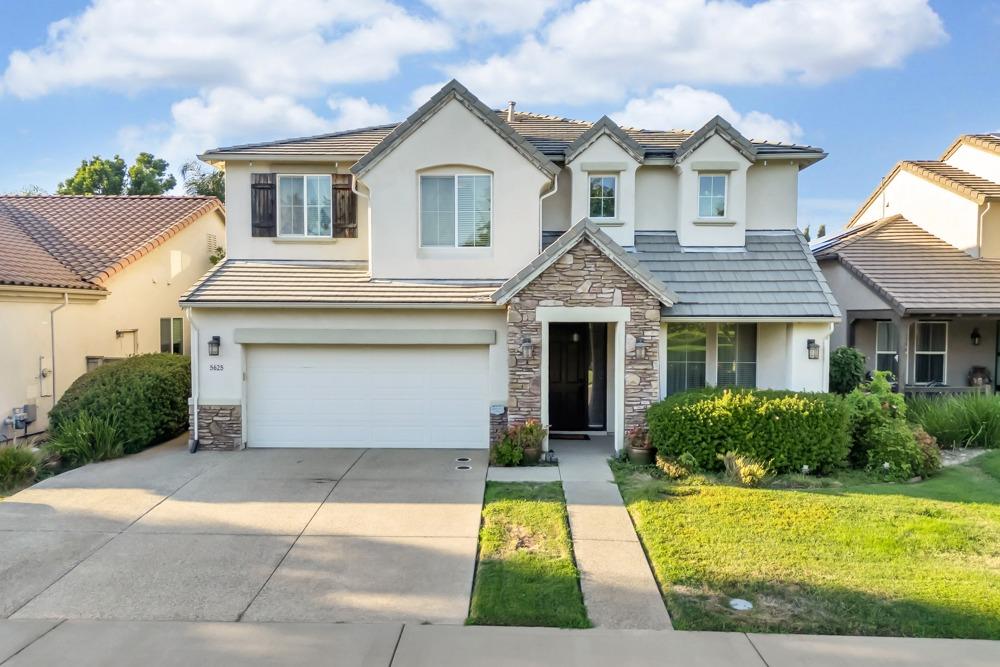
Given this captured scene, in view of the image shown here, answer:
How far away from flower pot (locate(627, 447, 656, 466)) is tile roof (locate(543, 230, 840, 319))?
8.26 feet

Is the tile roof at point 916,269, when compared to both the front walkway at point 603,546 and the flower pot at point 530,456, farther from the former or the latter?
the flower pot at point 530,456

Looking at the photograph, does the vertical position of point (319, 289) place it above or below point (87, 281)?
below

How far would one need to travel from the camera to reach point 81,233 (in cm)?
1672

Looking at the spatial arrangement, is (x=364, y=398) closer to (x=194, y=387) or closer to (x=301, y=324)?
(x=301, y=324)

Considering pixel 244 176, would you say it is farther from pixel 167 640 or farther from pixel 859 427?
pixel 859 427

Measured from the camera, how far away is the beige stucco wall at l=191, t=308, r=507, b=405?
39.1ft

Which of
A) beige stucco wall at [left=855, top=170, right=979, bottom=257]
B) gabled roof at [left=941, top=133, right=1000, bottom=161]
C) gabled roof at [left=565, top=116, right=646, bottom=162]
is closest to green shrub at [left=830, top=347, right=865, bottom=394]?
gabled roof at [left=565, top=116, right=646, bottom=162]

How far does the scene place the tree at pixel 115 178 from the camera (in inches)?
1339

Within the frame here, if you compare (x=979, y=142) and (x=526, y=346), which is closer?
(x=526, y=346)

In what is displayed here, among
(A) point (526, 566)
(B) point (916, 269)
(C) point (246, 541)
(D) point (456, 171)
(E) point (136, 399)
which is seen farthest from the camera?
(B) point (916, 269)

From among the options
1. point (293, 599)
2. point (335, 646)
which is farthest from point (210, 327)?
point (335, 646)

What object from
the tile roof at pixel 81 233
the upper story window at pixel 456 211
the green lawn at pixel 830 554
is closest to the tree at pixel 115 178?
the tile roof at pixel 81 233

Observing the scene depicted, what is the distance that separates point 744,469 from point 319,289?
8.08 metres

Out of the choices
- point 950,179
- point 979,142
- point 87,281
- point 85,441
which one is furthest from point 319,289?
point 979,142
